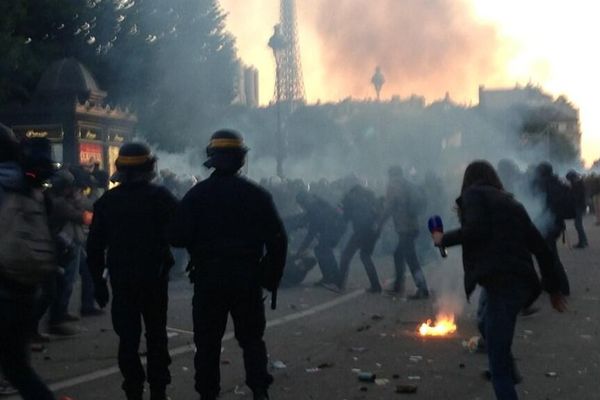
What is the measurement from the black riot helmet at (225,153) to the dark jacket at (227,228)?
8cm

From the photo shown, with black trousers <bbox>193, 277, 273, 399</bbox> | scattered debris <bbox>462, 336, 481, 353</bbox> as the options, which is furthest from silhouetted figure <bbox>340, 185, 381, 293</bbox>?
black trousers <bbox>193, 277, 273, 399</bbox>

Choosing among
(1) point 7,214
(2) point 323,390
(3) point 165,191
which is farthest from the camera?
(2) point 323,390

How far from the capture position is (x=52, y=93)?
64.7 feet

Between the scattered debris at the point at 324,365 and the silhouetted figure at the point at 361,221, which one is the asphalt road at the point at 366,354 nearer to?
the scattered debris at the point at 324,365

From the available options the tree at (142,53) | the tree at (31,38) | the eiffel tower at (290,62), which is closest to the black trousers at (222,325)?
the tree at (31,38)

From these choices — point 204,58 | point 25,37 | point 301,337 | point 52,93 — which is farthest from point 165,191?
point 204,58

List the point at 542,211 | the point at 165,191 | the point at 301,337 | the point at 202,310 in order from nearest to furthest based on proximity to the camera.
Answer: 1. the point at 202,310
2. the point at 165,191
3. the point at 301,337
4. the point at 542,211

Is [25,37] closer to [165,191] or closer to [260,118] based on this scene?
[165,191]

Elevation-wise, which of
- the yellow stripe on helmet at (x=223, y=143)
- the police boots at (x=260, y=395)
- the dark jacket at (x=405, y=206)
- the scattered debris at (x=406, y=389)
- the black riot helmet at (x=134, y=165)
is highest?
the yellow stripe on helmet at (x=223, y=143)

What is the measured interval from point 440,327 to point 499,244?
4998 millimetres

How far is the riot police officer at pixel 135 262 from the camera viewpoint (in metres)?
7.37

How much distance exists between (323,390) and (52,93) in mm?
12504

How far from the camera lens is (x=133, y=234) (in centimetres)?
742

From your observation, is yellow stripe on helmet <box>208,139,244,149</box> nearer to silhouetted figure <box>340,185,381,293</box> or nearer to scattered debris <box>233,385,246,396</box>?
scattered debris <box>233,385,246,396</box>
